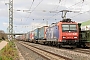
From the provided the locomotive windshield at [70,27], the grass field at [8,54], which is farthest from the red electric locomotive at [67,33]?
the grass field at [8,54]

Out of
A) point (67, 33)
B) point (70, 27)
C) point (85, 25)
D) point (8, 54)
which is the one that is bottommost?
point (8, 54)

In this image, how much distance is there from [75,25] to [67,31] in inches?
52.2

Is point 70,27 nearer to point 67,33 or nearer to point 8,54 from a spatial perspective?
point 67,33

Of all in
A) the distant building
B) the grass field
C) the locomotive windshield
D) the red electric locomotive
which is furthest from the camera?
the locomotive windshield

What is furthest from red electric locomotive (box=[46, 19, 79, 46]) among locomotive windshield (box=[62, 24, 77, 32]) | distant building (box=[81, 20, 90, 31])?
distant building (box=[81, 20, 90, 31])

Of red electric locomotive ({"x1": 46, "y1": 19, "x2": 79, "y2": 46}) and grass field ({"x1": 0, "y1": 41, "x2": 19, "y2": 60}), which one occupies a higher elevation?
red electric locomotive ({"x1": 46, "y1": 19, "x2": 79, "y2": 46})

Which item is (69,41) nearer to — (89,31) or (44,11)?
(89,31)

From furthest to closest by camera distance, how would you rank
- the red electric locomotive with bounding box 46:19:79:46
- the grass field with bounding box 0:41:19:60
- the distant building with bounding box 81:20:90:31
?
the red electric locomotive with bounding box 46:19:79:46, the distant building with bounding box 81:20:90:31, the grass field with bounding box 0:41:19:60

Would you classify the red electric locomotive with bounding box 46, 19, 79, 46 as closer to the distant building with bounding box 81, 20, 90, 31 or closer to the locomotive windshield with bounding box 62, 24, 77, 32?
the locomotive windshield with bounding box 62, 24, 77, 32

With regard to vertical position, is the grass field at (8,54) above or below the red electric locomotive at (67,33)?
below

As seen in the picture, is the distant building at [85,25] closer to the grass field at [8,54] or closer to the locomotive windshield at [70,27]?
the locomotive windshield at [70,27]

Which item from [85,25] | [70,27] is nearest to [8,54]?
[70,27]

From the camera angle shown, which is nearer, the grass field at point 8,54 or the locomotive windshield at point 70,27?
the grass field at point 8,54

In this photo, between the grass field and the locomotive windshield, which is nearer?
the grass field
